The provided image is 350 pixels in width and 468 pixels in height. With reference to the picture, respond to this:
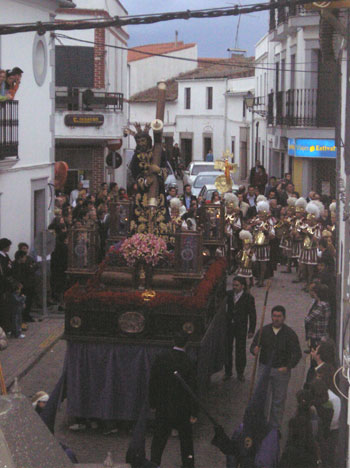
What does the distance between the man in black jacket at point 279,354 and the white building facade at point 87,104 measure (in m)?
18.8

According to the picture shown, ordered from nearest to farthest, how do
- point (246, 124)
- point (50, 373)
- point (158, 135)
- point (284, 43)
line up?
point (158, 135) → point (50, 373) → point (284, 43) → point (246, 124)

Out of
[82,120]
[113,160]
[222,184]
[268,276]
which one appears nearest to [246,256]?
[268,276]

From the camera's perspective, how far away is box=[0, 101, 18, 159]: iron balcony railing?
52.5ft

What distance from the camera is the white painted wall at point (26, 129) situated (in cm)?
1662

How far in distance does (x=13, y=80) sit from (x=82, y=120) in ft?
39.7

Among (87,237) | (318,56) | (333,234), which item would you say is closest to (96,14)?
(318,56)

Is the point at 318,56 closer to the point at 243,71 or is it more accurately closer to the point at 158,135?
the point at 158,135

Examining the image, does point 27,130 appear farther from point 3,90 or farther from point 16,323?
point 16,323

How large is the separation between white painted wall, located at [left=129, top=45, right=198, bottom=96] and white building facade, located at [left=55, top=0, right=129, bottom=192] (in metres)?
23.8

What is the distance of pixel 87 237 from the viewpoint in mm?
10305

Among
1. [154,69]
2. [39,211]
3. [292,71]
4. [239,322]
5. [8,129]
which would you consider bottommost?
[239,322]

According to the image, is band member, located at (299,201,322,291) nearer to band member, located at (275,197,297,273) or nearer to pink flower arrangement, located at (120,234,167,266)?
band member, located at (275,197,297,273)

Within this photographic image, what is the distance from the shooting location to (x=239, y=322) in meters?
11.8

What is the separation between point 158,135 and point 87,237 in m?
1.81
